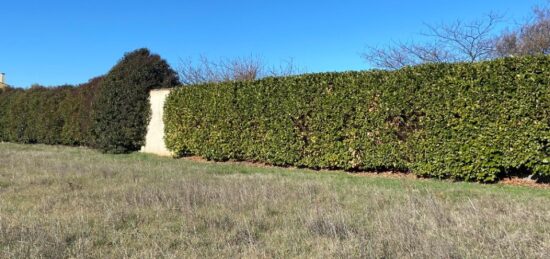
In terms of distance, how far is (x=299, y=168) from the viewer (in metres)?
12.4

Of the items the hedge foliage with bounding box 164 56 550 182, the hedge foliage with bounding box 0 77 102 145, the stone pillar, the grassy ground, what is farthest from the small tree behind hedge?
the grassy ground

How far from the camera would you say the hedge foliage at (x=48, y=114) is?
19125mm

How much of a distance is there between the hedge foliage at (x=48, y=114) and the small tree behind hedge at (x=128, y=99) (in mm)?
2107

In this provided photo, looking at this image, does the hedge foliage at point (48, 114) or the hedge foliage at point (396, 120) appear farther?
the hedge foliage at point (48, 114)

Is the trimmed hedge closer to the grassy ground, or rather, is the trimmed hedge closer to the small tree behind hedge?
the small tree behind hedge

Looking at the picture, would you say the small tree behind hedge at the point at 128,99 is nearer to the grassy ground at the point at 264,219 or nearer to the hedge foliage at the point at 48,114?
the hedge foliage at the point at 48,114

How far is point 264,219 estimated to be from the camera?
546 centimetres

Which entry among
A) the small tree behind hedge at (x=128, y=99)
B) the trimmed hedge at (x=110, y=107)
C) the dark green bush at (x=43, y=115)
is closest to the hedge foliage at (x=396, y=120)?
the small tree behind hedge at (x=128, y=99)

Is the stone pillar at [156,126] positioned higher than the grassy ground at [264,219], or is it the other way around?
the stone pillar at [156,126]

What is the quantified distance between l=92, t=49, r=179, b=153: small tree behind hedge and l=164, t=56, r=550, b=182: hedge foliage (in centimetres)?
279

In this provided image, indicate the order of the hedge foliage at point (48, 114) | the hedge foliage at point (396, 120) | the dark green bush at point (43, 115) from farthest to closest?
the dark green bush at point (43, 115), the hedge foliage at point (48, 114), the hedge foliage at point (396, 120)

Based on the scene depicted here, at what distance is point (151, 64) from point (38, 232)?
40.8ft

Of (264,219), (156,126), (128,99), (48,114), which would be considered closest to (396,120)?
(264,219)

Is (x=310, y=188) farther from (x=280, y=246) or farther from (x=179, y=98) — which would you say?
(x=179, y=98)
